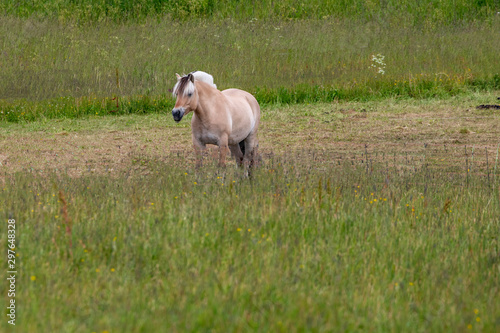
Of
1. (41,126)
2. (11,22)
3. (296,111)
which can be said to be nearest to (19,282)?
(41,126)

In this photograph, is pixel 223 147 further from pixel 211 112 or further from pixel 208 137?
pixel 211 112

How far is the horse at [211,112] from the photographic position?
852cm

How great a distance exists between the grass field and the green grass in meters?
0.02

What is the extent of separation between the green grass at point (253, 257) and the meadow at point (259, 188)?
2 centimetres

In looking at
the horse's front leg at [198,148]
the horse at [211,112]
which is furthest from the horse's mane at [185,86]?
the horse's front leg at [198,148]

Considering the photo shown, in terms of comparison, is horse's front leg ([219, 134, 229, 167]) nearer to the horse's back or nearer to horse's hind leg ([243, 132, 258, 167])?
the horse's back

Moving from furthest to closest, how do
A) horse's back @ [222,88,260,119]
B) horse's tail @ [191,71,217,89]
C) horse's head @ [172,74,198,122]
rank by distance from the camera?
horse's back @ [222,88,260,119] < horse's tail @ [191,71,217,89] < horse's head @ [172,74,198,122]

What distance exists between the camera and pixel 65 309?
149 inches

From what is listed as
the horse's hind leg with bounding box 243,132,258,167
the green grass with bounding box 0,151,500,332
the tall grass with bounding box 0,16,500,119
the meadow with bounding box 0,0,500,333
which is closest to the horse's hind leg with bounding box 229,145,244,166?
the horse's hind leg with bounding box 243,132,258,167

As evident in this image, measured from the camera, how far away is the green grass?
364 centimetres

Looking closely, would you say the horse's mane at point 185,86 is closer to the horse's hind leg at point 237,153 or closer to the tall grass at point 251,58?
the horse's hind leg at point 237,153

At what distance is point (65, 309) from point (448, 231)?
3515 mm

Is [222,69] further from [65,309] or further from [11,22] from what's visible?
[65,309]

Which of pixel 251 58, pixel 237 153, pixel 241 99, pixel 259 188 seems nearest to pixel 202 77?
pixel 241 99
